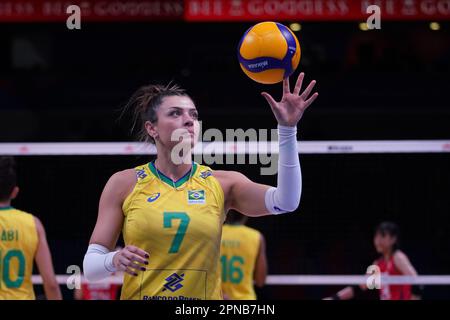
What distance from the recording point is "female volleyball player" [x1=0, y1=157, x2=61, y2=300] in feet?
19.5

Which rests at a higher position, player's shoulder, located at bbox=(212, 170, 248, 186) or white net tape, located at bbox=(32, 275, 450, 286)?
white net tape, located at bbox=(32, 275, 450, 286)

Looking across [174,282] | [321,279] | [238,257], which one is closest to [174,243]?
[174,282]

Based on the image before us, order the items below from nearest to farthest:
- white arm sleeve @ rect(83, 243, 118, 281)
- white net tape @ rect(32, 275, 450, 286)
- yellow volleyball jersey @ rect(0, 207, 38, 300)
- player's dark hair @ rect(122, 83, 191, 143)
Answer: white arm sleeve @ rect(83, 243, 118, 281) < player's dark hair @ rect(122, 83, 191, 143) < yellow volleyball jersey @ rect(0, 207, 38, 300) < white net tape @ rect(32, 275, 450, 286)

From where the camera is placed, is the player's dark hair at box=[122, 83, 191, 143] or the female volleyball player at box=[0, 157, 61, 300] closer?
the player's dark hair at box=[122, 83, 191, 143]

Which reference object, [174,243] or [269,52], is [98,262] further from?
[269,52]

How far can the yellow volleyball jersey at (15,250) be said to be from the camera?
5.96 metres

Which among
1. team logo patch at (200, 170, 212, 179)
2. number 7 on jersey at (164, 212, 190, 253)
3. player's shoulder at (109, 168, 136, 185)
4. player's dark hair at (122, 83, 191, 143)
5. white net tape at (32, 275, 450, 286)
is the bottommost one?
number 7 on jersey at (164, 212, 190, 253)

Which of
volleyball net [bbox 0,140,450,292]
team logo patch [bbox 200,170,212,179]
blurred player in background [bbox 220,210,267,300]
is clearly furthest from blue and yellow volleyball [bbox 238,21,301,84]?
volleyball net [bbox 0,140,450,292]

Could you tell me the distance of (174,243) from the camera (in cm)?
384

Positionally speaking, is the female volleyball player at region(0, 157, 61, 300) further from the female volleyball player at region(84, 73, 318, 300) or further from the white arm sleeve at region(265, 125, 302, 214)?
the white arm sleeve at region(265, 125, 302, 214)

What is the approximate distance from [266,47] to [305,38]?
560 centimetres

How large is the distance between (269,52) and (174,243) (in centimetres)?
123

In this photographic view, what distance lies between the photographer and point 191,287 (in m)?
3.83
